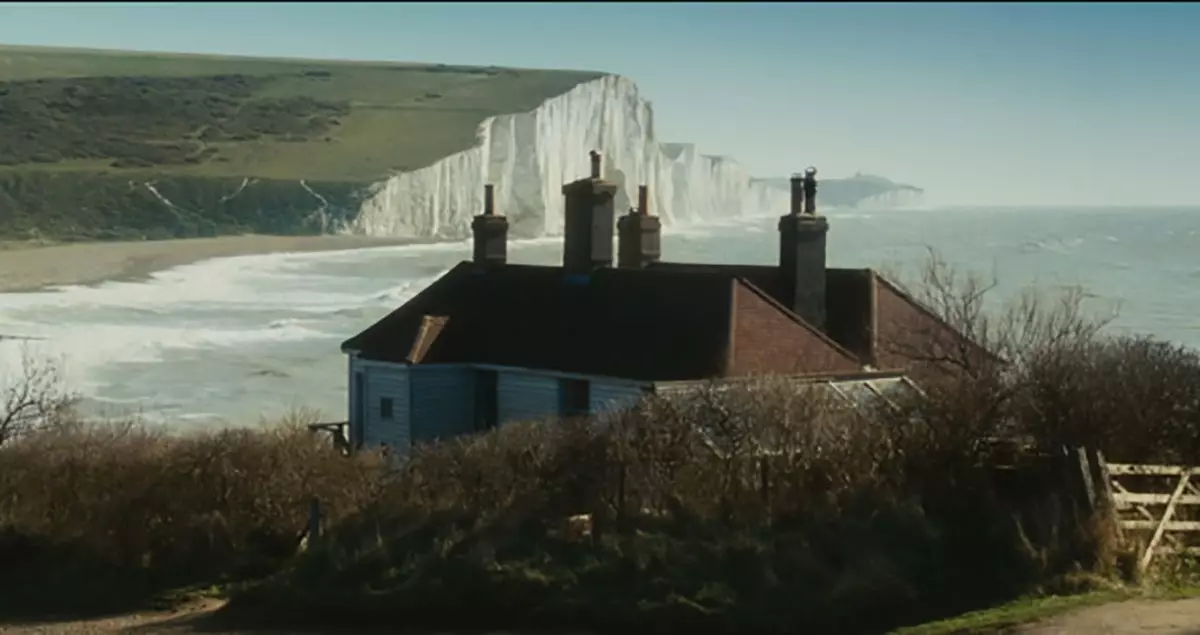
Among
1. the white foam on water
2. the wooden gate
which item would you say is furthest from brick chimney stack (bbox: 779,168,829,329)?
the white foam on water

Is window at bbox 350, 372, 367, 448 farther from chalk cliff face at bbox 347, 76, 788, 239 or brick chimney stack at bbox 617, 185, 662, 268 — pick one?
chalk cliff face at bbox 347, 76, 788, 239

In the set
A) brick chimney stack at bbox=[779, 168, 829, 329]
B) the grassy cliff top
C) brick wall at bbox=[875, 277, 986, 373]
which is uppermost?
the grassy cliff top

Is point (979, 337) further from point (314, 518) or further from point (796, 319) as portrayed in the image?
point (314, 518)

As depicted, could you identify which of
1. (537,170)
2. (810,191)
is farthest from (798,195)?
(537,170)

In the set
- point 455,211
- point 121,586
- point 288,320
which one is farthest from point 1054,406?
point 455,211

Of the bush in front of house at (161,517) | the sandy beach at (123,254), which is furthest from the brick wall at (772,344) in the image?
the sandy beach at (123,254)

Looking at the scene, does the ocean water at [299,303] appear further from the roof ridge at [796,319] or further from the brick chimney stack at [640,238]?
the roof ridge at [796,319]

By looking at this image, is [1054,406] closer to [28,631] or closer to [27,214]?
[28,631]
